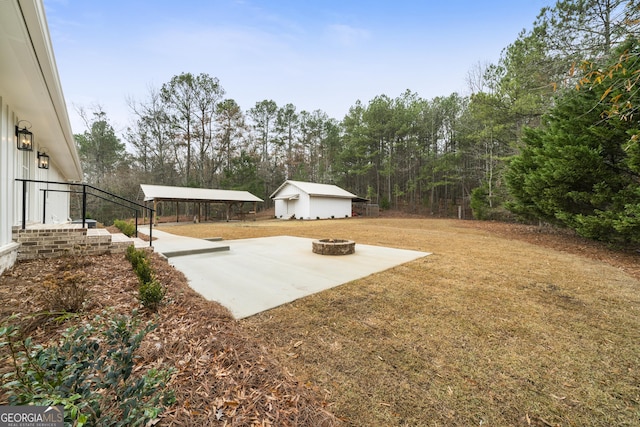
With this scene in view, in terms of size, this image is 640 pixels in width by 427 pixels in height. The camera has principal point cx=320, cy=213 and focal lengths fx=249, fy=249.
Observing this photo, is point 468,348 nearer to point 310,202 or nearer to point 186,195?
point 310,202

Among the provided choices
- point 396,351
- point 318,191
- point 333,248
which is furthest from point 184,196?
point 396,351

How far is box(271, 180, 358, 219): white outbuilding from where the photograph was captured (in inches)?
901

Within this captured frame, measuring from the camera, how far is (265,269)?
4.98m

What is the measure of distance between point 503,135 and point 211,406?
69.8 ft

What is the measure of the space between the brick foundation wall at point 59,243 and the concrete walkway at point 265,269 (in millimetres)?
1135

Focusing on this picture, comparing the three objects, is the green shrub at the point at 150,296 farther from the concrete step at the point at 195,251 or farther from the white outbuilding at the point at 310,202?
the white outbuilding at the point at 310,202

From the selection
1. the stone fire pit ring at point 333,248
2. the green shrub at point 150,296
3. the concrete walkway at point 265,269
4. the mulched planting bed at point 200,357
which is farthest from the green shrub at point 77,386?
the stone fire pit ring at point 333,248

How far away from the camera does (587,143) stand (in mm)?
7199

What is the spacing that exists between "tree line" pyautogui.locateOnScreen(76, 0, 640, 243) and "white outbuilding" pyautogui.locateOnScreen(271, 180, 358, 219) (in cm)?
551

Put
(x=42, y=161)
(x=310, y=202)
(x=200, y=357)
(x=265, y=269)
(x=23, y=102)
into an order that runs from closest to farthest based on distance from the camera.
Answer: (x=200, y=357) < (x=23, y=102) < (x=265, y=269) < (x=42, y=161) < (x=310, y=202)

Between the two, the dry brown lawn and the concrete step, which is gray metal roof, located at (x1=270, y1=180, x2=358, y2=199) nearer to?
the concrete step

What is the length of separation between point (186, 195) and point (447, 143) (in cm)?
2587

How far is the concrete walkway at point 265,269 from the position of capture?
11.7ft

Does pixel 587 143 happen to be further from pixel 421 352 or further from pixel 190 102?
pixel 190 102
